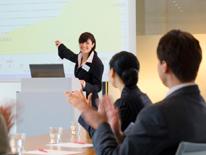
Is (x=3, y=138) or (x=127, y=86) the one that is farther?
(x=127, y=86)

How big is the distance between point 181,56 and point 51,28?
4.51 m

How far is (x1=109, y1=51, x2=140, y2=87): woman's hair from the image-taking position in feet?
9.50

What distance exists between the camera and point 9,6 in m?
6.44

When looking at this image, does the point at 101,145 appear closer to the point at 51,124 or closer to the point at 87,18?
the point at 51,124

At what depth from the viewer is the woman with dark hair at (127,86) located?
9.27ft

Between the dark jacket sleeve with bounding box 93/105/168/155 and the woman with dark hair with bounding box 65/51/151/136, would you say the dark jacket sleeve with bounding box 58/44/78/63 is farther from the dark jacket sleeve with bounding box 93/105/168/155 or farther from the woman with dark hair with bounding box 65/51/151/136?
the dark jacket sleeve with bounding box 93/105/168/155

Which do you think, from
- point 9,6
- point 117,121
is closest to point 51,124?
point 9,6

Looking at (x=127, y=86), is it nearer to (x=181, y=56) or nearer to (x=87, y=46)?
(x=181, y=56)

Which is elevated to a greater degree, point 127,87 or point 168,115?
point 168,115

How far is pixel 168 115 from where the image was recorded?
1.79 metres

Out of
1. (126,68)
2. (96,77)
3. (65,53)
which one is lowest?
(96,77)

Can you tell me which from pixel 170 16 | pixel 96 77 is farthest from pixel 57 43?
pixel 170 16

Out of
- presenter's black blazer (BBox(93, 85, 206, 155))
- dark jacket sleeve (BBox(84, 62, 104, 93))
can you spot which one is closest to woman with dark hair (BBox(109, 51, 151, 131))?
presenter's black blazer (BBox(93, 85, 206, 155))

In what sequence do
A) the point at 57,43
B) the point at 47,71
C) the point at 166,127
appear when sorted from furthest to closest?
the point at 57,43 < the point at 47,71 < the point at 166,127
